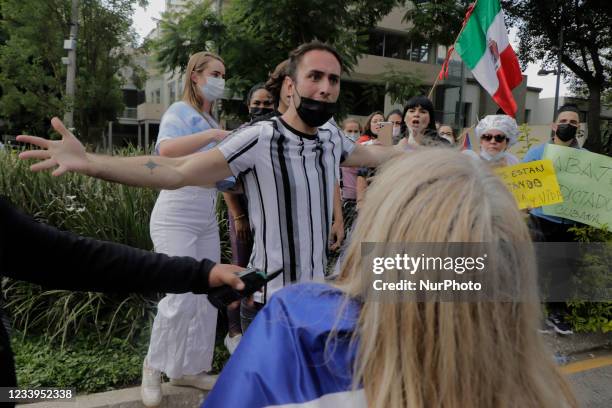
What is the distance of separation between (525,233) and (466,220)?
0.47ft

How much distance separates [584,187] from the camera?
400 centimetres

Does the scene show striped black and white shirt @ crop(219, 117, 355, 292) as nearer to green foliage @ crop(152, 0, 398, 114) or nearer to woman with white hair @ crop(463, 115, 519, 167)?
woman with white hair @ crop(463, 115, 519, 167)

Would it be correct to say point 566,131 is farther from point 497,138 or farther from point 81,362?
point 81,362

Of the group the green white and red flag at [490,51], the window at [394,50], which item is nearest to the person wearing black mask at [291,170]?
the green white and red flag at [490,51]

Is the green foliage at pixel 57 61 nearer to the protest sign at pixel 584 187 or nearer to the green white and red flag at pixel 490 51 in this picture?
the green white and red flag at pixel 490 51

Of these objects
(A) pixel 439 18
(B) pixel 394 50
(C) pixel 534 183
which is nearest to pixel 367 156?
(C) pixel 534 183

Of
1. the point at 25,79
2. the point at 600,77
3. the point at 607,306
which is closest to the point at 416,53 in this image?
the point at 600,77

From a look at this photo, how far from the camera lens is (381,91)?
61.0 feet

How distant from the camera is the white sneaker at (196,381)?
3096 mm

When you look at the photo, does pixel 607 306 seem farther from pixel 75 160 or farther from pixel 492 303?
pixel 75 160

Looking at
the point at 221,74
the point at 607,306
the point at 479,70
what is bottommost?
the point at 607,306

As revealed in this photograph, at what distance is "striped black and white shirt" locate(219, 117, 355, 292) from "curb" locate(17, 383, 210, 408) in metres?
1.18

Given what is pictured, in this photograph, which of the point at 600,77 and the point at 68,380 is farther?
the point at 600,77

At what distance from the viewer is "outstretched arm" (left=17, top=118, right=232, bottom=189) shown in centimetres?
161
